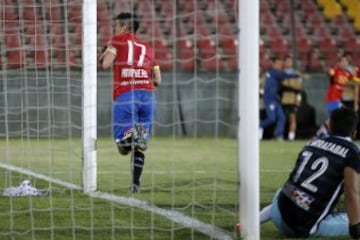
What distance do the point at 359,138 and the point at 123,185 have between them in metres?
10.1

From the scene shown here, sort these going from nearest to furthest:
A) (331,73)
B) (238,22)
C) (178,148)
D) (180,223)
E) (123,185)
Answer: (238,22) < (180,223) < (123,185) < (178,148) < (331,73)

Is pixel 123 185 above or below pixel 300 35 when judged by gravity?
below

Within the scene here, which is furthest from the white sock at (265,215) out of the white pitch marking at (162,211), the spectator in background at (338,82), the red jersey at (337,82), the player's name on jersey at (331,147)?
the red jersey at (337,82)

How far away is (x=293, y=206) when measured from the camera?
6305mm

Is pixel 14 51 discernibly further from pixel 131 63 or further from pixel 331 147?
pixel 331 147

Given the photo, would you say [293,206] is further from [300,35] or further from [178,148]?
[300,35]

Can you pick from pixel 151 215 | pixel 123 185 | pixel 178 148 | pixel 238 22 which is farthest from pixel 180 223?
pixel 178 148

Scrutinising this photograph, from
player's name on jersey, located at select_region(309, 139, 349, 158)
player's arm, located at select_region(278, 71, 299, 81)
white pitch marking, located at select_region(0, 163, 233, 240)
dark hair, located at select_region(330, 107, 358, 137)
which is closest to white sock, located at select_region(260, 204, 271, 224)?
white pitch marking, located at select_region(0, 163, 233, 240)

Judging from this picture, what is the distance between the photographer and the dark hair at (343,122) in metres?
6.19

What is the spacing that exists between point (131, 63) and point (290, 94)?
10.1 meters

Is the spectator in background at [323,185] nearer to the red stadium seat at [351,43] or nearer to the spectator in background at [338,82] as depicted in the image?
the spectator in background at [338,82]

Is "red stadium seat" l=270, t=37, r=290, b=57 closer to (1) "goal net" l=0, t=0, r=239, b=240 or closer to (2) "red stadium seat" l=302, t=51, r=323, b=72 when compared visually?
(2) "red stadium seat" l=302, t=51, r=323, b=72

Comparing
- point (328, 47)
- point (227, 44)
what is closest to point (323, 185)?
point (227, 44)

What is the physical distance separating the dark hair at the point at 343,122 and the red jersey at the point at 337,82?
11.1m
